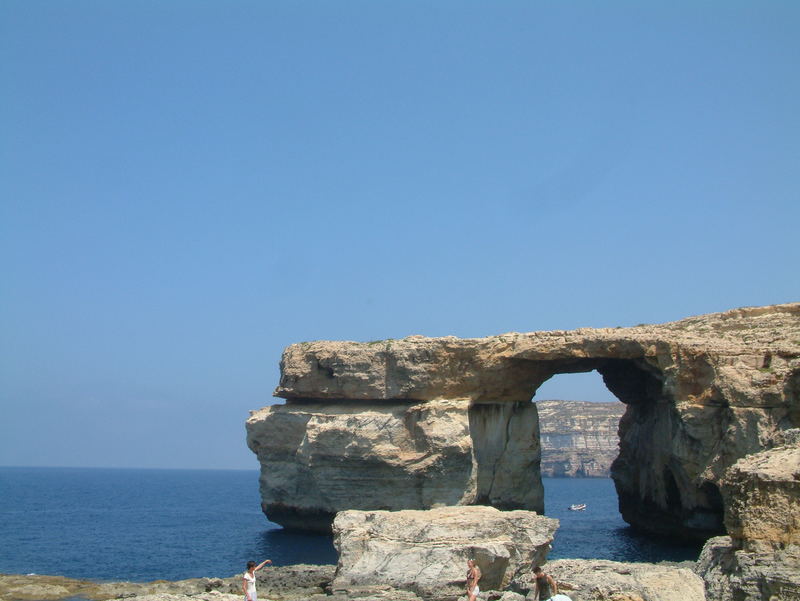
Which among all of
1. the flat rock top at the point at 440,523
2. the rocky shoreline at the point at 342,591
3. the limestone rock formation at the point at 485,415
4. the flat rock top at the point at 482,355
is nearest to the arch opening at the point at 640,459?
the limestone rock formation at the point at 485,415

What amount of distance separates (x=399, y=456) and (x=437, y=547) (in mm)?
17436

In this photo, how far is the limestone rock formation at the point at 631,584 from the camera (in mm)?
12539

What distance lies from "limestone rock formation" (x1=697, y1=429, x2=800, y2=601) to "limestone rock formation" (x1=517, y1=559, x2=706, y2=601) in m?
0.35

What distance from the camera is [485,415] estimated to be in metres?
38.3

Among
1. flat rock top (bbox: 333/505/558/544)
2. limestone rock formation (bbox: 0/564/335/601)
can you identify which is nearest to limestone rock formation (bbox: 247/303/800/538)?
limestone rock formation (bbox: 0/564/335/601)

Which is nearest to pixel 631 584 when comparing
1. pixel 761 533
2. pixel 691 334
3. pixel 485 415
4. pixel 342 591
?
pixel 761 533

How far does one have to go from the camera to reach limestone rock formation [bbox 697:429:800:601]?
11.1 metres

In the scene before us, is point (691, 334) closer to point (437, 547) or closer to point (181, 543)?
point (437, 547)

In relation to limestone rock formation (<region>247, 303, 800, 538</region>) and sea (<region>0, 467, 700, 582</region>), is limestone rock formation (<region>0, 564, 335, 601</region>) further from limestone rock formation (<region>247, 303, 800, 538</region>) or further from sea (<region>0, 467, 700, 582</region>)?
limestone rock formation (<region>247, 303, 800, 538</region>)

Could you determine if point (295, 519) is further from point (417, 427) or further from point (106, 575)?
point (106, 575)

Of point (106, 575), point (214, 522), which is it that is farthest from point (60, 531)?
point (106, 575)

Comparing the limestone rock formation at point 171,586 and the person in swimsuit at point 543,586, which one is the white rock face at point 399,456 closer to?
the limestone rock formation at point 171,586

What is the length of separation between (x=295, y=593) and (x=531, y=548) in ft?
22.0

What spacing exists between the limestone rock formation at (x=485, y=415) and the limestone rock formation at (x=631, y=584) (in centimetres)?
1824
